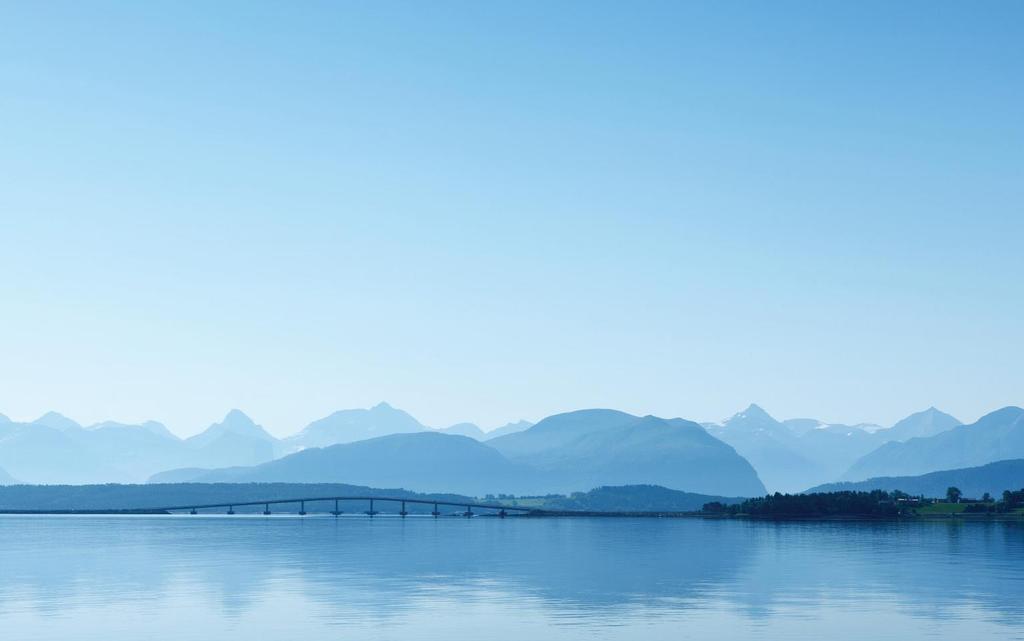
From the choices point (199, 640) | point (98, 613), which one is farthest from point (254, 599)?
point (199, 640)

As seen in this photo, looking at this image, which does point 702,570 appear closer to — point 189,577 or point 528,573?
point 528,573

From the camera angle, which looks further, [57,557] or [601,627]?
[57,557]

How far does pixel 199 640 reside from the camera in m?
80.9

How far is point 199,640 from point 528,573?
5848 cm

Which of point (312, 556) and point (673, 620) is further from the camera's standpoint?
point (312, 556)

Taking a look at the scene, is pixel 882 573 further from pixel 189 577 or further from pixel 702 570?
pixel 189 577

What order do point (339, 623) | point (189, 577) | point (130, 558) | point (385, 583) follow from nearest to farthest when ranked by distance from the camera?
point (339, 623), point (385, 583), point (189, 577), point (130, 558)

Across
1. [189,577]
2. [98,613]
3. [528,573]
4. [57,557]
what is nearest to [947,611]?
[528,573]

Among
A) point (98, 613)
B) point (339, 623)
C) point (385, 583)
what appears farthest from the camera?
point (385, 583)

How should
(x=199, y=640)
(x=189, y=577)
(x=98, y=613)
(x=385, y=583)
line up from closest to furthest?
(x=199, y=640) → (x=98, y=613) → (x=385, y=583) → (x=189, y=577)

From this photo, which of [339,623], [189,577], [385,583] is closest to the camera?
[339,623]

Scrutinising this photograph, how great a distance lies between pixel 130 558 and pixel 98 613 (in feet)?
252

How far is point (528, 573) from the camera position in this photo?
442 feet

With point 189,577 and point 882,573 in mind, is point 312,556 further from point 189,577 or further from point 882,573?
point 882,573
